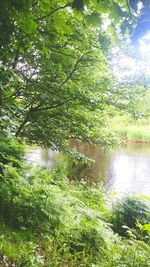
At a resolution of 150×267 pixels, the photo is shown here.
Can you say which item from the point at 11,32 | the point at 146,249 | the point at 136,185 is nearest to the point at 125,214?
the point at 146,249

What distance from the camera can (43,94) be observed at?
4.66m

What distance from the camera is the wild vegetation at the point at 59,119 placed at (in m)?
2.02

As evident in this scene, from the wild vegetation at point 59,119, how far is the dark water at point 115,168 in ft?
8.01

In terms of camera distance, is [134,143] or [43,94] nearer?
[43,94]

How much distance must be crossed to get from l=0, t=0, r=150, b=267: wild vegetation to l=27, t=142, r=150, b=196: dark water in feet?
8.01

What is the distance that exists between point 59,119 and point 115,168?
6285mm

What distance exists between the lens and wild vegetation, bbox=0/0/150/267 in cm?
202

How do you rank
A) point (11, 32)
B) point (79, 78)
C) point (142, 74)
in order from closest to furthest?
point (11, 32)
point (79, 78)
point (142, 74)

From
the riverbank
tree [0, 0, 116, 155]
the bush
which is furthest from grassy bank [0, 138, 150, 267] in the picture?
the bush

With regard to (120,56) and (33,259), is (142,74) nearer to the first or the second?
(120,56)

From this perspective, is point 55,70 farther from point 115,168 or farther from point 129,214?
point 115,168

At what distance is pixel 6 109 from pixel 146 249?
223 centimetres

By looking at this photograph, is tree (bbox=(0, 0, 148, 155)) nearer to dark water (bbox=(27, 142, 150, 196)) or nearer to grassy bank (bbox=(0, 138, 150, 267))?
grassy bank (bbox=(0, 138, 150, 267))

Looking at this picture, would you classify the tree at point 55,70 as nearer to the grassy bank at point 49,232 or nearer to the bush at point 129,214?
the grassy bank at point 49,232
